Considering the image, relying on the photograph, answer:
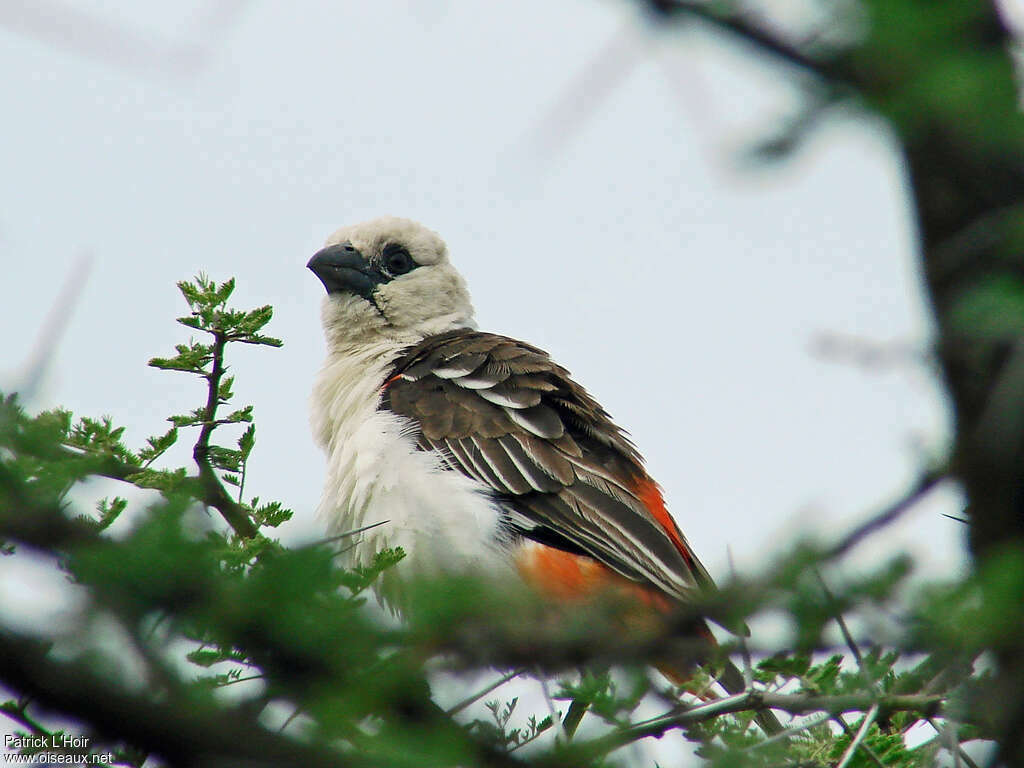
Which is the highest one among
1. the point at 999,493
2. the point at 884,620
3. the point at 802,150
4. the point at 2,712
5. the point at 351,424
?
the point at 351,424

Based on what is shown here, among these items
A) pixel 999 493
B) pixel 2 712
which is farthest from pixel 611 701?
pixel 2 712

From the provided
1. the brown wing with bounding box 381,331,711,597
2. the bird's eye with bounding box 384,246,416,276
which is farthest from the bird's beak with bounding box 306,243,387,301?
the brown wing with bounding box 381,331,711,597

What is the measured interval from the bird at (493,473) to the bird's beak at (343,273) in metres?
0.48

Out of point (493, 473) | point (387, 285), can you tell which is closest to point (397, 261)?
point (387, 285)

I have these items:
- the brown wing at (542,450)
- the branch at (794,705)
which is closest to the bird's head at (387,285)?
the brown wing at (542,450)

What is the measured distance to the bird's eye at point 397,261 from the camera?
677 centimetres

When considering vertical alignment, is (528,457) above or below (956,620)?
above

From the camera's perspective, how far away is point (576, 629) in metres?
1.22

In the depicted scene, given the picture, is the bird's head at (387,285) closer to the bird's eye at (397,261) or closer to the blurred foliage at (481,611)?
the bird's eye at (397,261)

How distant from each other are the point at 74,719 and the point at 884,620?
97 centimetres

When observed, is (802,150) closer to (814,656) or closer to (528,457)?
(814,656)

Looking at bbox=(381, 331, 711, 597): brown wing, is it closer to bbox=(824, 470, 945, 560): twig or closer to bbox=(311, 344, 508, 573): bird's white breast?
bbox=(311, 344, 508, 573): bird's white breast

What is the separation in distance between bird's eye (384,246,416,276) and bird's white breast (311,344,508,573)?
1445 millimetres

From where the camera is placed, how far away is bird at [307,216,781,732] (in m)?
4.70
